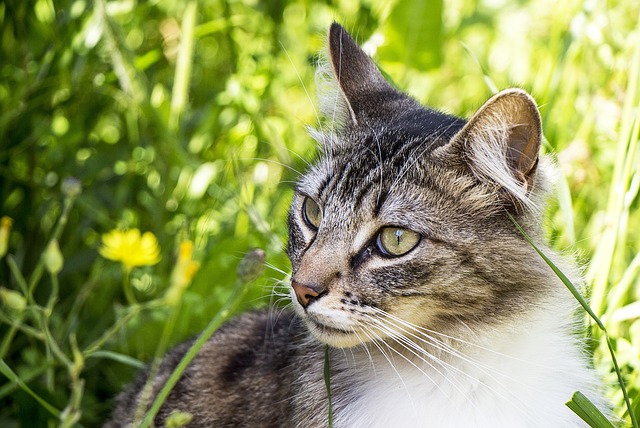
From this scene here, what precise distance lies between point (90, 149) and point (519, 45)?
8.11ft

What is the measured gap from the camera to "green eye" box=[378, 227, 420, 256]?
1.90 meters

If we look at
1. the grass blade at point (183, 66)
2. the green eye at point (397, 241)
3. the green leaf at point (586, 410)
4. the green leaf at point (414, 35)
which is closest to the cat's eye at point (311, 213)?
the green eye at point (397, 241)

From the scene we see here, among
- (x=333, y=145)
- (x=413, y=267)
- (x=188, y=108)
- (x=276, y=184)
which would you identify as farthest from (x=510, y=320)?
(x=188, y=108)

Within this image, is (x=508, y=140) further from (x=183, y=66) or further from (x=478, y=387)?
(x=183, y=66)

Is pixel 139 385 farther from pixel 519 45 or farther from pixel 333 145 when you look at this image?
pixel 519 45

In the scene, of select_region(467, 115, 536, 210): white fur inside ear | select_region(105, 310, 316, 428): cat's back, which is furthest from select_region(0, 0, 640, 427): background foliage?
select_region(467, 115, 536, 210): white fur inside ear

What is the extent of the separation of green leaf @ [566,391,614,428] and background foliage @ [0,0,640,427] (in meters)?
0.75

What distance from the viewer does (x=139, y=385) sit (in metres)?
2.55

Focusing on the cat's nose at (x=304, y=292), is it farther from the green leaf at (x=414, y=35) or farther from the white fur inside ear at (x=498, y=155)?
the green leaf at (x=414, y=35)

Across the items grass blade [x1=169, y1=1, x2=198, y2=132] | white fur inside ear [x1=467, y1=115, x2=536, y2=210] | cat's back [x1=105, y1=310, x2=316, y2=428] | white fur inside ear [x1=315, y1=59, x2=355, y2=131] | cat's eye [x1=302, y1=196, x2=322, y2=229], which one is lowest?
cat's back [x1=105, y1=310, x2=316, y2=428]

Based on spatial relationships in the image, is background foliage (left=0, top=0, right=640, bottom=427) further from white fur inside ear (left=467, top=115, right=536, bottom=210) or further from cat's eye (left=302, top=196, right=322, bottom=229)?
white fur inside ear (left=467, top=115, right=536, bottom=210)

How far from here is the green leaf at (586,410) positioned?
160 centimetres

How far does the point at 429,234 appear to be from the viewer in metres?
1.91

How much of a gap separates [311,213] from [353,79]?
18.4 inches
